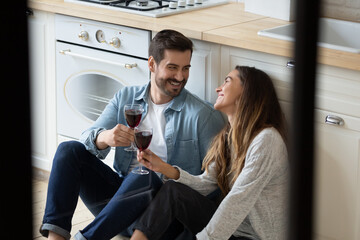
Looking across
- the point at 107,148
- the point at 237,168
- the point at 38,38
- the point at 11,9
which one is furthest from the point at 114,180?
the point at 11,9

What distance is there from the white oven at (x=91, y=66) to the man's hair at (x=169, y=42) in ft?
0.71

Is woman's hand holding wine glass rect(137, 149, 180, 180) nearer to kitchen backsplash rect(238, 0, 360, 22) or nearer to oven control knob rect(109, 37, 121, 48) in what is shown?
oven control knob rect(109, 37, 121, 48)

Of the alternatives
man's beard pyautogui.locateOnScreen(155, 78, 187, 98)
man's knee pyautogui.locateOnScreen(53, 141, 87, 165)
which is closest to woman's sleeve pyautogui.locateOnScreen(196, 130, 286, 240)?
man's beard pyautogui.locateOnScreen(155, 78, 187, 98)

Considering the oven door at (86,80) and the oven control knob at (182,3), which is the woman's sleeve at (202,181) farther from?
the oven control knob at (182,3)

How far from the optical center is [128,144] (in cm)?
186

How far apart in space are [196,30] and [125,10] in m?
0.41

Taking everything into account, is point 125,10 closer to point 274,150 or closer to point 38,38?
point 38,38

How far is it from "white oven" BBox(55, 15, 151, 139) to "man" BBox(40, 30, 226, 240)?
0.22 meters

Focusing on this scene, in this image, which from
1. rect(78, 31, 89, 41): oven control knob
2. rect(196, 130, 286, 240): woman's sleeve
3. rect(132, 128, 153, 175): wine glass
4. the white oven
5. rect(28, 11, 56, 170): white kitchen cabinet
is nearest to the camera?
rect(196, 130, 286, 240): woman's sleeve

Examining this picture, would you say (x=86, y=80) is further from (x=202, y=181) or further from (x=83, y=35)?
(x=202, y=181)

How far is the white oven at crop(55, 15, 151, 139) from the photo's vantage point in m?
2.18

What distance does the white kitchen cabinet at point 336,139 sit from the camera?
5.52 ft

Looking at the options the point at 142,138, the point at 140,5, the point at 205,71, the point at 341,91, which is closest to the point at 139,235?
the point at 142,138

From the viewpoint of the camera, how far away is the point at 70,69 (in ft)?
8.02
